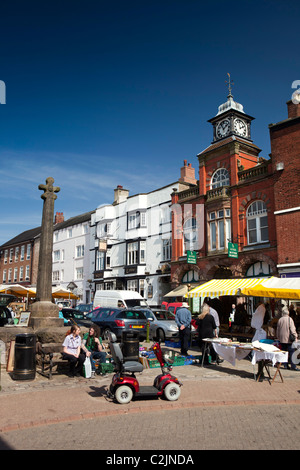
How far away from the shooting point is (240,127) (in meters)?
31.3

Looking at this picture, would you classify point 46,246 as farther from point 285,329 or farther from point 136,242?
point 136,242

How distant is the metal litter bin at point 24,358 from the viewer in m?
9.32

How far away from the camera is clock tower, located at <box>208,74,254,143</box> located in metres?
30.8

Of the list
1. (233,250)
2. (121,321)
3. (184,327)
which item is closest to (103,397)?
(184,327)

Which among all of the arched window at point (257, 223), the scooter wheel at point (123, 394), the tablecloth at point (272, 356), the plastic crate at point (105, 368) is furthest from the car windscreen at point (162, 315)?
the scooter wheel at point (123, 394)

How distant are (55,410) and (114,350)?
4.88 ft

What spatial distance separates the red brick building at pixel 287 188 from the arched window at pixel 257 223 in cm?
194

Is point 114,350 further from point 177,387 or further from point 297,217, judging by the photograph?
point 297,217

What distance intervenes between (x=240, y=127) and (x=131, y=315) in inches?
799

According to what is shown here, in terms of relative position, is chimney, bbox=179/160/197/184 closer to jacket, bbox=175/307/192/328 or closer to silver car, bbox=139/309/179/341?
silver car, bbox=139/309/179/341

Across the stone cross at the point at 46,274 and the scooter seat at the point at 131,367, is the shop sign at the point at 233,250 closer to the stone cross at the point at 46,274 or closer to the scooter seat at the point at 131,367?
the stone cross at the point at 46,274
